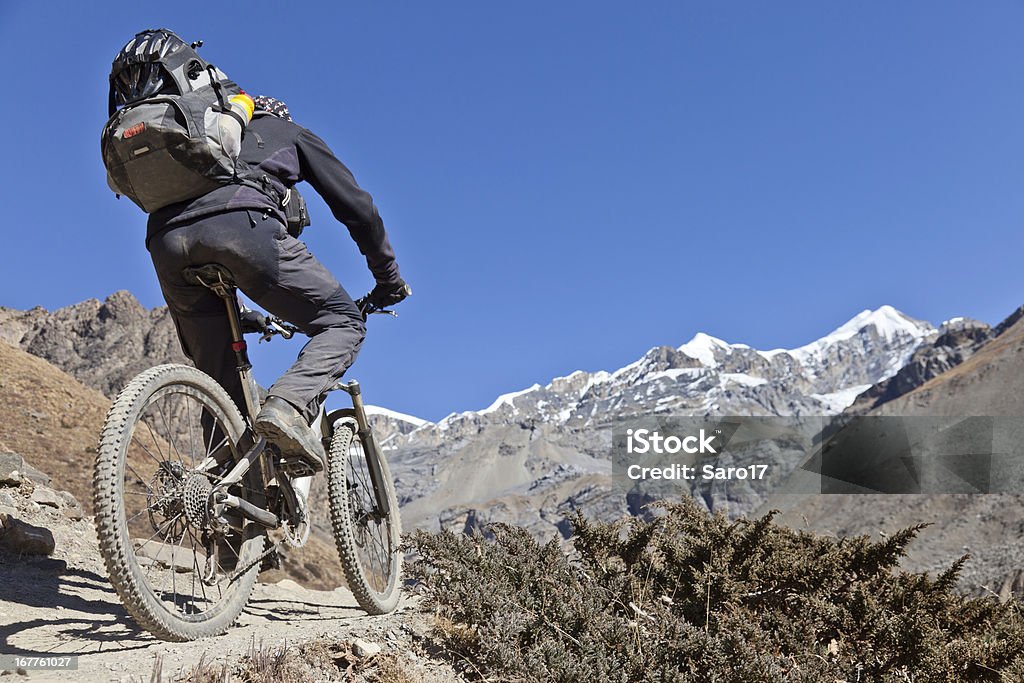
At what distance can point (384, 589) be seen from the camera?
17.3ft

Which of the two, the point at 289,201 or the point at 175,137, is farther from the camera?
the point at 289,201

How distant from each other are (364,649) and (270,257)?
185 centimetres

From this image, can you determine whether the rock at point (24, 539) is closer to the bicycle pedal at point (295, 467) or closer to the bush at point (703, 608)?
the bicycle pedal at point (295, 467)

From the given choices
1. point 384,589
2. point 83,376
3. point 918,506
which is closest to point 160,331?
point 83,376

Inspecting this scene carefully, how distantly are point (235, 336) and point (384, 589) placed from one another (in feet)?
6.46

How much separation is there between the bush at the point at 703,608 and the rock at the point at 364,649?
14.6 inches

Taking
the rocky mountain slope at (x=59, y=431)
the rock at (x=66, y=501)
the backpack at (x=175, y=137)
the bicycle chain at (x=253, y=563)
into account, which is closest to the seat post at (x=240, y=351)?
the backpack at (x=175, y=137)

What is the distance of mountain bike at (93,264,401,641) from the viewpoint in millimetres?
3420

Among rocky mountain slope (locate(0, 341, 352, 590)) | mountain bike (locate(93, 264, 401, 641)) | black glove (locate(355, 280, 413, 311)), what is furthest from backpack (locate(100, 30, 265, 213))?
rocky mountain slope (locate(0, 341, 352, 590))

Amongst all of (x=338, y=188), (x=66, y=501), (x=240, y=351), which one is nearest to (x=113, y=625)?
(x=240, y=351)

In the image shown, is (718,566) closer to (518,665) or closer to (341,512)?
(518,665)

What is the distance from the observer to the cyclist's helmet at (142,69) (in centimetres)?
386

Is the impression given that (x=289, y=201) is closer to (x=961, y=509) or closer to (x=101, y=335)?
(x=961, y=509)

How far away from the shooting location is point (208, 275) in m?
4.00
